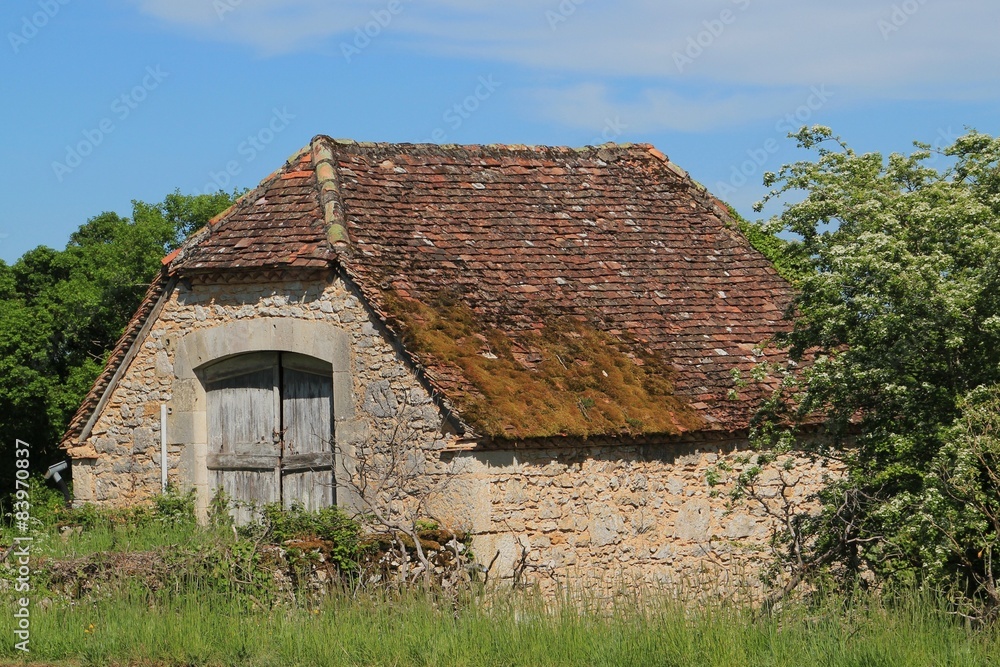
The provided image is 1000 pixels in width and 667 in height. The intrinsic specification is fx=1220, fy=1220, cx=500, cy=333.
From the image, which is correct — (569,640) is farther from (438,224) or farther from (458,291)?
(438,224)

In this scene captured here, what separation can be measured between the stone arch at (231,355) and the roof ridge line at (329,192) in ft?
3.13

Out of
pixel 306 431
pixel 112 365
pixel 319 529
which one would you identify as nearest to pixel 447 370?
pixel 319 529

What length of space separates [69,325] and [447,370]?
37.3 feet

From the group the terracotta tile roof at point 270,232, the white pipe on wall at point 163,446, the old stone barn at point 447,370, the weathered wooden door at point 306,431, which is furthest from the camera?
the white pipe on wall at point 163,446

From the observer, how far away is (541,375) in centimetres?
1279

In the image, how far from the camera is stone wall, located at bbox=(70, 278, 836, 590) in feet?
39.3

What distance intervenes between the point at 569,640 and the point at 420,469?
4.26 meters

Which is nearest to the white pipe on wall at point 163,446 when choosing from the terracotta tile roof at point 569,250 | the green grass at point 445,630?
the terracotta tile roof at point 569,250

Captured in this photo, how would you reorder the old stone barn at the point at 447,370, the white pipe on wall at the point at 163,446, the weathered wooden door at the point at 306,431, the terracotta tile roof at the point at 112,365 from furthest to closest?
the terracotta tile roof at the point at 112,365
the white pipe on wall at the point at 163,446
the weathered wooden door at the point at 306,431
the old stone barn at the point at 447,370

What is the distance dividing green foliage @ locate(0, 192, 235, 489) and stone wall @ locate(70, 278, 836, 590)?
631 centimetres

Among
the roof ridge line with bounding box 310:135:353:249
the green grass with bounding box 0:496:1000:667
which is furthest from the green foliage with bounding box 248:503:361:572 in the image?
the roof ridge line with bounding box 310:135:353:249

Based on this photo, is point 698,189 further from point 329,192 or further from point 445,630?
point 445,630

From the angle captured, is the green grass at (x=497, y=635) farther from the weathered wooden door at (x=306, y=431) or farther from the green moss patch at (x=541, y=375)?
the weathered wooden door at (x=306, y=431)

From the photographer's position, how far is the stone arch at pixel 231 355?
12789 millimetres
